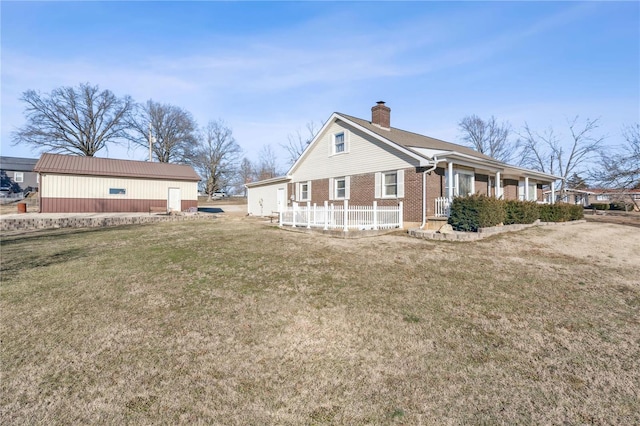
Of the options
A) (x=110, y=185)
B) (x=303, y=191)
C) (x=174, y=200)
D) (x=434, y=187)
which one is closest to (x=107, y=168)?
(x=110, y=185)

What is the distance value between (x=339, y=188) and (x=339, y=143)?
2576mm

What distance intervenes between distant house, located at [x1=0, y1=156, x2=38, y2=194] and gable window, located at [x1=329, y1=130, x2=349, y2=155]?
175ft

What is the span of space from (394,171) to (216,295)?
11.4m

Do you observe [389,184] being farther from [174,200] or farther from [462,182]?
[174,200]

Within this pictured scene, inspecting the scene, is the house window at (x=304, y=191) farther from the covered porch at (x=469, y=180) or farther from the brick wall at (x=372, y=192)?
the covered porch at (x=469, y=180)

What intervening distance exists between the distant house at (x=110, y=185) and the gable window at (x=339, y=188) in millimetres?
15036

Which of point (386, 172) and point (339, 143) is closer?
point (386, 172)

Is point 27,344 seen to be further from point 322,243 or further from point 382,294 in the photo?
point 322,243

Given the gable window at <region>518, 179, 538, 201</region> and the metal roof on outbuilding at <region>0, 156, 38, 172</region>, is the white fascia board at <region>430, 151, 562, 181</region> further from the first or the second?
the metal roof on outbuilding at <region>0, 156, 38, 172</region>

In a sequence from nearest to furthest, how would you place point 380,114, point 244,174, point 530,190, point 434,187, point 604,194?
point 434,187 < point 380,114 < point 604,194 < point 530,190 < point 244,174

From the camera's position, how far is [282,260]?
766 cm

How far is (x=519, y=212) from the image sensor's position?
13.5 meters

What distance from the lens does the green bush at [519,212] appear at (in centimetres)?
1308

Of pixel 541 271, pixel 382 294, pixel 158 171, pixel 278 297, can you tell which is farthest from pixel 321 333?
pixel 158 171
